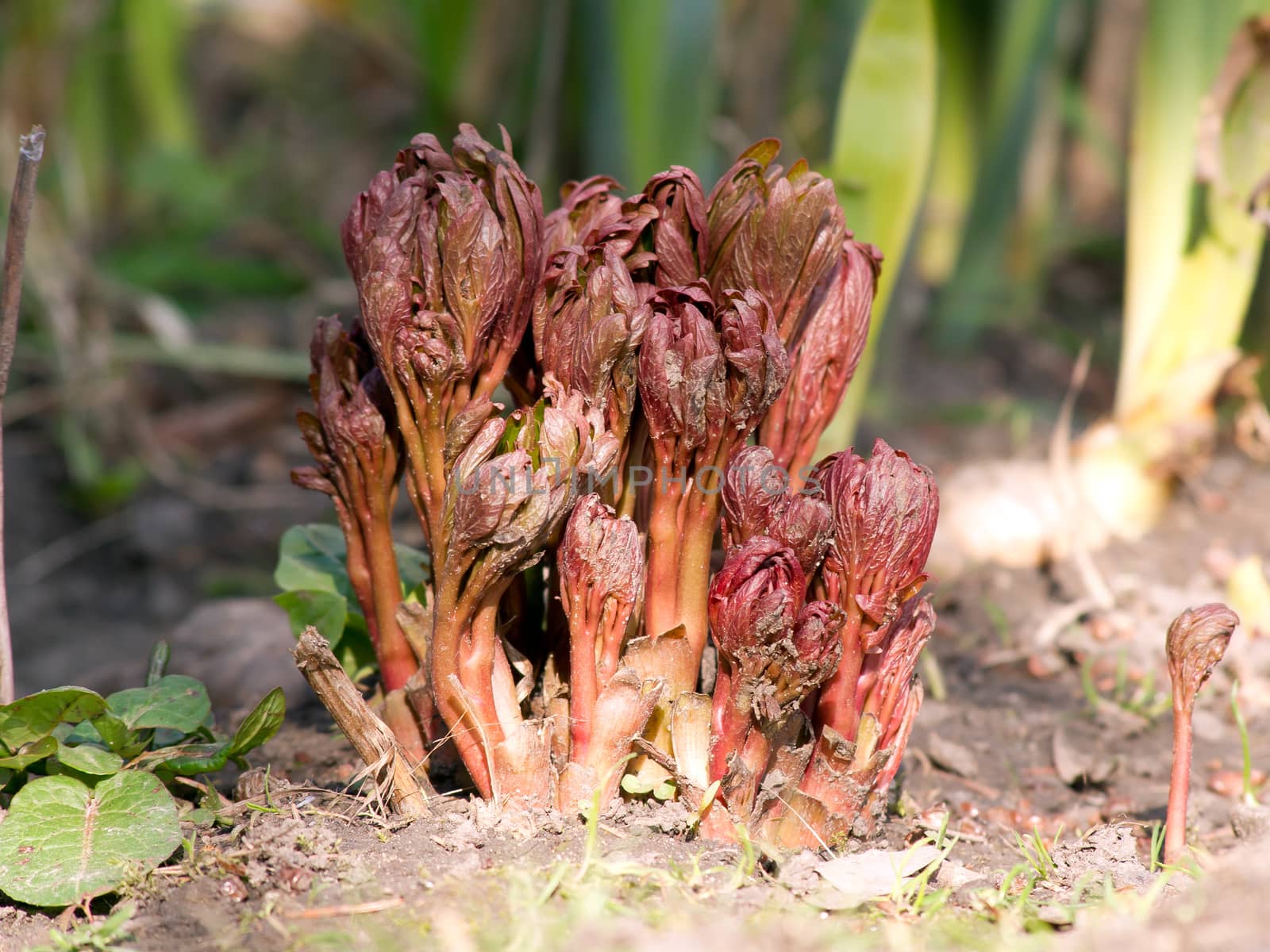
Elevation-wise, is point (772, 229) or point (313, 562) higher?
point (772, 229)

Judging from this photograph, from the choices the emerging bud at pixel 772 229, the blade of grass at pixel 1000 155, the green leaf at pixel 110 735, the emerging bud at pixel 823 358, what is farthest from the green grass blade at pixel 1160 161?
the green leaf at pixel 110 735

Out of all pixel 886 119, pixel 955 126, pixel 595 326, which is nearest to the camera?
pixel 595 326

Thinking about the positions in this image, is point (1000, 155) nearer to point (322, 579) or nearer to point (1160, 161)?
point (1160, 161)

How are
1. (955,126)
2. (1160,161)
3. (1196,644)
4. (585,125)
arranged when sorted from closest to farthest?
(1196,644), (1160,161), (585,125), (955,126)

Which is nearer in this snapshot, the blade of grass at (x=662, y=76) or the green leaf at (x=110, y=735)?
the green leaf at (x=110, y=735)

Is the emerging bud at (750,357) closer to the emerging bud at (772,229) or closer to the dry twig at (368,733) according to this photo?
the emerging bud at (772,229)

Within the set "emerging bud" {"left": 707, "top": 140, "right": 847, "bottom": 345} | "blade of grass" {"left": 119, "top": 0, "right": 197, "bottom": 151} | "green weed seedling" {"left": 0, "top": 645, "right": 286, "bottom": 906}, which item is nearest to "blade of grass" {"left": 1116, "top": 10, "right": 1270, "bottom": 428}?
"emerging bud" {"left": 707, "top": 140, "right": 847, "bottom": 345}

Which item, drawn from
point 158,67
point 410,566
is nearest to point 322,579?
point 410,566

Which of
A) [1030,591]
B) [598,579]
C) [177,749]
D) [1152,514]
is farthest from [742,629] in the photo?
[1152,514]
